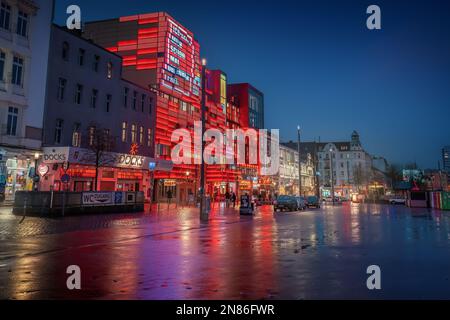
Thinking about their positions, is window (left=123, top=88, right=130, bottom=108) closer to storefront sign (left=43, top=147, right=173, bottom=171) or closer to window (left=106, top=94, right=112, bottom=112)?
window (left=106, top=94, right=112, bottom=112)

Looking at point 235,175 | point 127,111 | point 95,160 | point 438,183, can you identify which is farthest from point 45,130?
point 438,183

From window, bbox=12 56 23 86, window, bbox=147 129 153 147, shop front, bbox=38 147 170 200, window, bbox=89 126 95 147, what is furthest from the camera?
window, bbox=147 129 153 147

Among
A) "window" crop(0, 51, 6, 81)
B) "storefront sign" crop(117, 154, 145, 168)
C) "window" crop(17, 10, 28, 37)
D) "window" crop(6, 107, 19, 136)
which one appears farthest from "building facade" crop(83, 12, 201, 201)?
"window" crop(0, 51, 6, 81)

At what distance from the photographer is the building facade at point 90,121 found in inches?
1352

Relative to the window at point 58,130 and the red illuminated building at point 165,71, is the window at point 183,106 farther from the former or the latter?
the window at point 58,130

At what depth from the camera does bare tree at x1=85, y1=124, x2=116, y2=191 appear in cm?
3417

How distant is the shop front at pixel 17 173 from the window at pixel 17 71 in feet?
19.2

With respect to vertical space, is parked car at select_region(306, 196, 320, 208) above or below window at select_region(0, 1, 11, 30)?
below

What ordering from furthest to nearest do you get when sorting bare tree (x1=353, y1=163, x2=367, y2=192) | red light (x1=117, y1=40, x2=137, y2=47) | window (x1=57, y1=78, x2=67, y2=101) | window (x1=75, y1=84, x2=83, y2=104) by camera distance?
bare tree (x1=353, y1=163, x2=367, y2=192) → red light (x1=117, y1=40, x2=137, y2=47) → window (x1=75, y1=84, x2=83, y2=104) → window (x1=57, y1=78, x2=67, y2=101)

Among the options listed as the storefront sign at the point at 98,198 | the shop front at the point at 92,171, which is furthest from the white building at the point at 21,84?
the storefront sign at the point at 98,198

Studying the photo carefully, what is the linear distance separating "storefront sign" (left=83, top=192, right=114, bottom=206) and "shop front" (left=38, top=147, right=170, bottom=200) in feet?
8.91

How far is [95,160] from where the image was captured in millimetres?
35281

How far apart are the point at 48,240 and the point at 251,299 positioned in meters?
10.5
